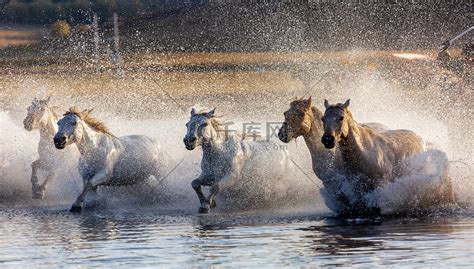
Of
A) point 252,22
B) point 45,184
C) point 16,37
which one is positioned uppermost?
point 252,22

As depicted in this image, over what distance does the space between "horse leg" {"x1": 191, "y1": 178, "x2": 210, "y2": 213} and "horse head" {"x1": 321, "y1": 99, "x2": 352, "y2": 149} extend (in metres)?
2.25

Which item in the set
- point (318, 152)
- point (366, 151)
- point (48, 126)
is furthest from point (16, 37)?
point (366, 151)

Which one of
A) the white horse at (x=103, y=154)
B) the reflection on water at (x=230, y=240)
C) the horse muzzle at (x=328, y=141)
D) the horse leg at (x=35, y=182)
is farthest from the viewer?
the horse leg at (x=35, y=182)

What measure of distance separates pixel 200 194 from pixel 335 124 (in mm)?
2453

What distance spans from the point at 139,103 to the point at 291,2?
2380cm

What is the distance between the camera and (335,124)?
17719mm

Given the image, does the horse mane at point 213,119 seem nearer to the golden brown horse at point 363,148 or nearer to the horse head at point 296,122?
the horse head at point 296,122

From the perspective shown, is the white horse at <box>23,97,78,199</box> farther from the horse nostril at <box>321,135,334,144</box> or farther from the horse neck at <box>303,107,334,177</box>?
the horse nostril at <box>321,135,334,144</box>

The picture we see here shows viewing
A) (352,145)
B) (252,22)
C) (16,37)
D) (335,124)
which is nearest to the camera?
(335,124)

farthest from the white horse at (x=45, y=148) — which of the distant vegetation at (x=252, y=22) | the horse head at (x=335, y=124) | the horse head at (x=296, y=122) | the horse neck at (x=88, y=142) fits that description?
the distant vegetation at (x=252, y=22)

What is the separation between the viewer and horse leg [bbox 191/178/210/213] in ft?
63.6

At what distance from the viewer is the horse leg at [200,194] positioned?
19.4 metres

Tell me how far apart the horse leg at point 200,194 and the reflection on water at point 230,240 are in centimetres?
27

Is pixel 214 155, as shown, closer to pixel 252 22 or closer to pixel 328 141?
pixel 328 141
